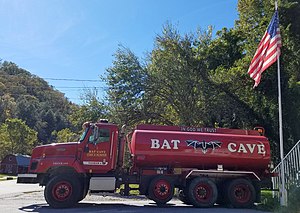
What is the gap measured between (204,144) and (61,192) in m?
5.68

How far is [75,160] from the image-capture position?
42.6ft

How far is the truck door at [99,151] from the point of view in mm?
13086

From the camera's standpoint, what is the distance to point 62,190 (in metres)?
12.5

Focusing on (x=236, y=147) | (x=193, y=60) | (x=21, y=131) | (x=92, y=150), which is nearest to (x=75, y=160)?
(x=92, y=150)

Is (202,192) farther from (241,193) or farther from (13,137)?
(13,137)

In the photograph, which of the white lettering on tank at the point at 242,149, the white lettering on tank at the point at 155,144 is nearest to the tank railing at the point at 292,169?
the white lettering on tank at the point at 242,149

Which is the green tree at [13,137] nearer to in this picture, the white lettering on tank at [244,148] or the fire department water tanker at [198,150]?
the fire department water tanker at [198,150]

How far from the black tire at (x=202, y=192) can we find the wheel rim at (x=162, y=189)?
847 millimetres

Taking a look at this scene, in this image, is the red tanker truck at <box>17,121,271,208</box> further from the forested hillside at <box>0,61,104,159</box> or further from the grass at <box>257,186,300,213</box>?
the forested hillside at <box>0,61,104,159</box>

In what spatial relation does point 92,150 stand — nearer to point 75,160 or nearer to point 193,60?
point 75,160

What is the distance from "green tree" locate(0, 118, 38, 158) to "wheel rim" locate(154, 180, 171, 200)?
68479 millimetres

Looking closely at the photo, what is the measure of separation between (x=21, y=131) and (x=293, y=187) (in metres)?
71.1

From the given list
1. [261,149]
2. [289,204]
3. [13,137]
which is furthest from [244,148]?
[13,137]

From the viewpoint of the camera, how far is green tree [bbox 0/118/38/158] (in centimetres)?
7500
